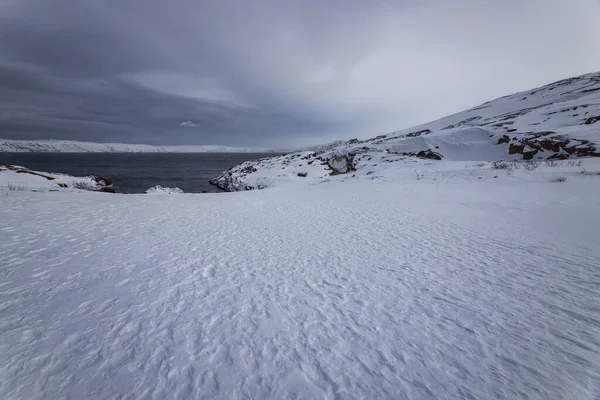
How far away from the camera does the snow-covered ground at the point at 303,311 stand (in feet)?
7.27

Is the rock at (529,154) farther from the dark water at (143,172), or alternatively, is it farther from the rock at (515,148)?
the dark water at (143,172)

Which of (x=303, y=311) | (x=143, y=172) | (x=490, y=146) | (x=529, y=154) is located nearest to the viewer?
(x=303, y=311)

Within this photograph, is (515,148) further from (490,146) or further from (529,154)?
(490,146)

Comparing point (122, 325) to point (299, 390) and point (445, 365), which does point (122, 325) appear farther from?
point (445, 365)

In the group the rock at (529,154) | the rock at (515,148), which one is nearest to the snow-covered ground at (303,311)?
the rock at (529,154)

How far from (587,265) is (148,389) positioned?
700cm

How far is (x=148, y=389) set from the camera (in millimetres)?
2145

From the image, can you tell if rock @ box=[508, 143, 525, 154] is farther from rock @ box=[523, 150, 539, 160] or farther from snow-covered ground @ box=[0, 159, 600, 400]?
snow-covered ground @ box=[0, 159, 600, 400]

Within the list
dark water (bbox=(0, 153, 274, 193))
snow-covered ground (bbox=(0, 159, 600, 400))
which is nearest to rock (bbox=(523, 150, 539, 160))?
snow-covered ground (bbox=(0, 159, 600, 400))

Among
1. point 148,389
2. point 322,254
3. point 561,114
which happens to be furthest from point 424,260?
point 561,114

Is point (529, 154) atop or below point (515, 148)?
below

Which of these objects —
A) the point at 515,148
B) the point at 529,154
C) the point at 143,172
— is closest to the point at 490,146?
the point at 515,148

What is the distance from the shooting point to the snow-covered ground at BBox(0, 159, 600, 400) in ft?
7.27

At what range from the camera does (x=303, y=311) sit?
10.8 ft
